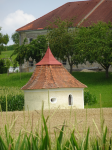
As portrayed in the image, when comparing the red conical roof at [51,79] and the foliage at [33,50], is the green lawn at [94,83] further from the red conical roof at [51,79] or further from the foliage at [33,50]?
the red conical roof at [51,79]

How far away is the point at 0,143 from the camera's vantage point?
14.3 feet

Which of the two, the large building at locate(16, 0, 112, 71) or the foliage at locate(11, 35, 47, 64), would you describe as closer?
the foliage at locate(11, 35, 47, 64)

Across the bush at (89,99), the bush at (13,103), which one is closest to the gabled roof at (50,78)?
the bush at (13,103)

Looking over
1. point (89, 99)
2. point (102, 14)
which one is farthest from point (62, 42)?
point (89, 99)

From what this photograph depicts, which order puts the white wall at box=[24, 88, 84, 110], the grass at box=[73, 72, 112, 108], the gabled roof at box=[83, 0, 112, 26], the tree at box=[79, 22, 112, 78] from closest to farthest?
the white wall at box=[24, 88, 84, 110], the grass at box=[73, 72, 112, 108], the tree at box=[79, 22, 112, 78], the gabled roof at box=[83, 0, 112, 26]

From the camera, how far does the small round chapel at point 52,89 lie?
15.4 metres

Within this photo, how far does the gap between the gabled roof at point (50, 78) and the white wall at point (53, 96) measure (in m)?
0.22

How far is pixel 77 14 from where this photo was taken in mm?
44031

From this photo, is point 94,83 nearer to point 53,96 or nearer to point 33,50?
point 33,50

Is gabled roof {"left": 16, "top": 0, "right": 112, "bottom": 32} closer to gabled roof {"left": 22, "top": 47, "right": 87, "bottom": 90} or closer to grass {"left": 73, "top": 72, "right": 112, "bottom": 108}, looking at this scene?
grass {"left": 73, "top": 72, "right": 112, "bottom": 108}

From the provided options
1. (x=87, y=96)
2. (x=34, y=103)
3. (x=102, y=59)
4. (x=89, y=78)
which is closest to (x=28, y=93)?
(x=34, y=103)

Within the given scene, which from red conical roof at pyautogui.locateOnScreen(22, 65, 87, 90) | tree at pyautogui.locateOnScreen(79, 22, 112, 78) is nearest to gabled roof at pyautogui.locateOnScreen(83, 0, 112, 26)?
tree at pyautogui.locateOnScreen(79, 22, 112, 78)

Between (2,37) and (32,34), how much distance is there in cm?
558

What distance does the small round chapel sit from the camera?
1541 cm
